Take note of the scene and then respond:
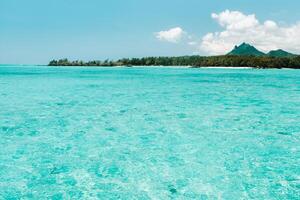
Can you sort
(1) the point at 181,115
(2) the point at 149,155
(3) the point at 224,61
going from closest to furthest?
(2) the point at 149,155
(1) the point at 181,115
(3) the point at 224,61

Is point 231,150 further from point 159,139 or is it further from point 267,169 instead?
point 159,139

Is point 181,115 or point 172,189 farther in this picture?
point 181,115

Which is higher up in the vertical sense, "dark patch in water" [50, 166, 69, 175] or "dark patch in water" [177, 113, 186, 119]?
"dark patch in water" [177, 113, 186, 119]

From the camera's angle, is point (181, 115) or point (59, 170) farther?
point (181, 115)

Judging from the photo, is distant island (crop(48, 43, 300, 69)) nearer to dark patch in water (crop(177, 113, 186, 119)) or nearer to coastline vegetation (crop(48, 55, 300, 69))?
coastline vegetation (crop(48, 55, 300, 69))

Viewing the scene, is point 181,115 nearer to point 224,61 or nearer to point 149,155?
point 149,155

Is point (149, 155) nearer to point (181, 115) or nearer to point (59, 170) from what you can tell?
point (59, 170)

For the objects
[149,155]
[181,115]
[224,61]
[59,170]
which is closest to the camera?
[59,170]

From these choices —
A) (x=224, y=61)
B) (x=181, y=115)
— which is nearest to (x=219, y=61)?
(x=224, y=61)

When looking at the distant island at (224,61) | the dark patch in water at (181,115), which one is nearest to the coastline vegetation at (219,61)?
the distant island at (224,61)

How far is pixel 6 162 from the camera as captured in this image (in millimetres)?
7312

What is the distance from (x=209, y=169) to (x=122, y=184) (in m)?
1.94

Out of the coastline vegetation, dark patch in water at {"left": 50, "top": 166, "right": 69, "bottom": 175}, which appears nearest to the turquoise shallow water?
dark patch in water at {"left": 50, "top": 166, "right": 69, "bottom": 175}

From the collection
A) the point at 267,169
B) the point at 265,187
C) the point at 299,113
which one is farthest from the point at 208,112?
the point at 265,187
